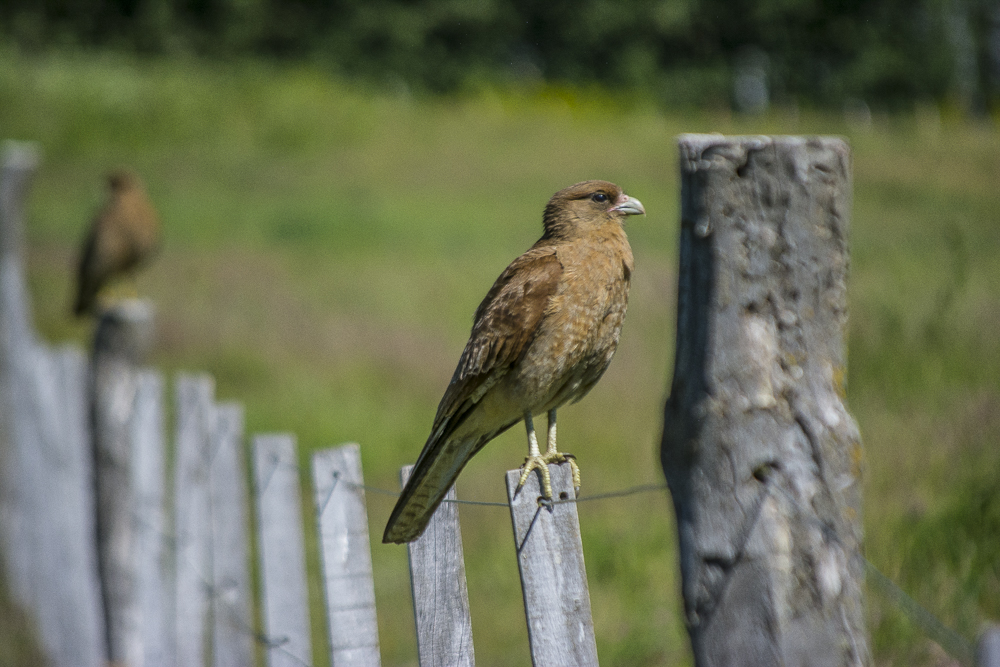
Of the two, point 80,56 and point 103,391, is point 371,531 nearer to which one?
point 103,391

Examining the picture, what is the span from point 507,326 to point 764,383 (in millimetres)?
1036

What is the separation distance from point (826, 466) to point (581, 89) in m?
35.8

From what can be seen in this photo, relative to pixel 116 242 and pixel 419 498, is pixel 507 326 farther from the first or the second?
pixel 116 242

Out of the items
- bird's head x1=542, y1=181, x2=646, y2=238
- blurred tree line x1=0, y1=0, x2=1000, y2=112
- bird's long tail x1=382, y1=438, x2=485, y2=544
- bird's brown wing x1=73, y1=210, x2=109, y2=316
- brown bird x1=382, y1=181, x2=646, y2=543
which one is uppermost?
blurred tree line x1=0, y1=0, x2=1000, y2=112

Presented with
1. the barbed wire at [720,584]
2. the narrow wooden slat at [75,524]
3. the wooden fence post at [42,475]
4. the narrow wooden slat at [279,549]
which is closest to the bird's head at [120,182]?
the wooden fence post at [42,475]

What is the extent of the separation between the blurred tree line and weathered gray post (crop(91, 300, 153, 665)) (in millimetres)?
33629

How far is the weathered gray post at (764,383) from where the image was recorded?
1.25m

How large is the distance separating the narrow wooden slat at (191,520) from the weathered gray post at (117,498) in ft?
1.66

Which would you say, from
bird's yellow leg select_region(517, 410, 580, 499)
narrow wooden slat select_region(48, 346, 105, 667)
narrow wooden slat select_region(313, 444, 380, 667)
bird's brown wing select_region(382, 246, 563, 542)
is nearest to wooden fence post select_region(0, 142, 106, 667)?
narrow wooden slat select_region(48, 346, 105, 667)

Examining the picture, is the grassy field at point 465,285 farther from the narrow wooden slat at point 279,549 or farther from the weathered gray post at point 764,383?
the weathered gray post at point 764,383

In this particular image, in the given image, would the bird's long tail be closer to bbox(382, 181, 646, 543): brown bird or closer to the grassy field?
bbox(382, 181, 646, 543): brown bird

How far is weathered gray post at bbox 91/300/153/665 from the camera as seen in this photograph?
13.1 feet

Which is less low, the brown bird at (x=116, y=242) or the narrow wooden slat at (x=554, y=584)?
the brown bird at (x=116, y=242)

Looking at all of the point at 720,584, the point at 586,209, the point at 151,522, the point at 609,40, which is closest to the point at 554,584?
the point at 720,584
